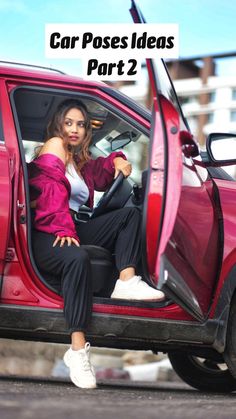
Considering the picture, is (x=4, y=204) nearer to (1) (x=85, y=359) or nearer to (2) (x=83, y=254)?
(2) (x=83, y=254)

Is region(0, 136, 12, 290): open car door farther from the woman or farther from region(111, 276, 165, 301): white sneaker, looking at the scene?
region(111, 276, 165, 301): white sneaker

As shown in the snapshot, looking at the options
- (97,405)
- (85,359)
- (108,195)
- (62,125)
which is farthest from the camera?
(108,195)

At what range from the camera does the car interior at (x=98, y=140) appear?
4.91m

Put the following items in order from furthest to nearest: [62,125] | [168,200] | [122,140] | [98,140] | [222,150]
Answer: [98,140] < [122,140] < [62,125] < [222,150] < [168,200]

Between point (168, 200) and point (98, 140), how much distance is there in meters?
1.43

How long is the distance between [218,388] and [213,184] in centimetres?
162

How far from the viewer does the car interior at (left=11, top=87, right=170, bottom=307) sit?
491 cm

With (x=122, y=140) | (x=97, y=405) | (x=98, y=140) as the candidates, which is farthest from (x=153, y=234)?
(x=98, y=140)

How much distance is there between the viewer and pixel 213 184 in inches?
195

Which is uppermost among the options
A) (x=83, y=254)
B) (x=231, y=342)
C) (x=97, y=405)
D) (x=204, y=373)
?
(x=83, y=254)

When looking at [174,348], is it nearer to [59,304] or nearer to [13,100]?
[59,304]

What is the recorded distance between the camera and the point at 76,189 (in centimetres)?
507

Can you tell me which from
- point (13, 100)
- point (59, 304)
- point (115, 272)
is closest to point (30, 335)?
point (59, 304)

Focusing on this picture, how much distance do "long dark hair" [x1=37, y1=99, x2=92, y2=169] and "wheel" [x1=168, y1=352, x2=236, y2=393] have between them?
1490 millimetres
